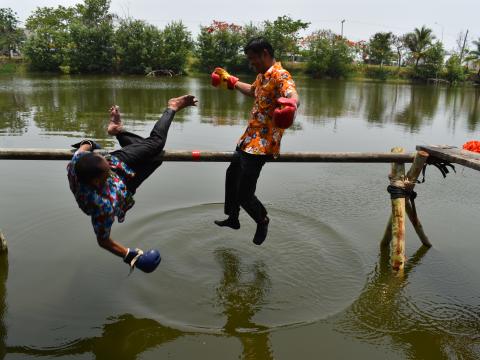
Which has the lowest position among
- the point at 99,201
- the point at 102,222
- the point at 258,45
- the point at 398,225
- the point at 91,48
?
the point at 398,225

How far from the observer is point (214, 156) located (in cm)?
429

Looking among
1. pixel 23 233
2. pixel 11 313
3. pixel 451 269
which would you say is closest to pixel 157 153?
pixel 11 313

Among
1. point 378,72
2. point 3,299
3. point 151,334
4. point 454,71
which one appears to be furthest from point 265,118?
point 378,72

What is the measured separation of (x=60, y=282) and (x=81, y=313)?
2.08 ft

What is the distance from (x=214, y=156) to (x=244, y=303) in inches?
56.9

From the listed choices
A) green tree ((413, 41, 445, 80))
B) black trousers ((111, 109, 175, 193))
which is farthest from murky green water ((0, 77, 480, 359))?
green tree ((413, 41, 445, 80))

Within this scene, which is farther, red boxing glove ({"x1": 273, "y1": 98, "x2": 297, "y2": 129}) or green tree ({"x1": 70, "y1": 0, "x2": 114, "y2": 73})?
green tree ({"x1": 70, "y1": 0, "x2": 114, "y2": 73})

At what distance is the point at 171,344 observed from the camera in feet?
11.3

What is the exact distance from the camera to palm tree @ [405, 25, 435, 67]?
5094 cm

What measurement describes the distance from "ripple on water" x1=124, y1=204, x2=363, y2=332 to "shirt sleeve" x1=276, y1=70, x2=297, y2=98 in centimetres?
192

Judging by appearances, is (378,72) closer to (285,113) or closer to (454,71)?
(454,71)

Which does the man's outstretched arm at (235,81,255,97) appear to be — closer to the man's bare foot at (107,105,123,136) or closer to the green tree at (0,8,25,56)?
the man's bare foot at (107,105,123,136)

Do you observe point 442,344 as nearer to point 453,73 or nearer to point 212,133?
point 212,133

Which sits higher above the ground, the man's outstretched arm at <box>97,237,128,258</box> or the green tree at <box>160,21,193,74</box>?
the green tree at <box>160,21,193,74</box>
